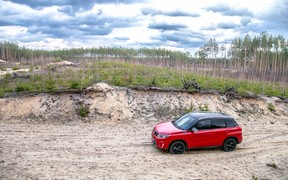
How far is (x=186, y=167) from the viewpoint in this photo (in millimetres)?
12344

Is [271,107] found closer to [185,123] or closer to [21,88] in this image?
[185,123]

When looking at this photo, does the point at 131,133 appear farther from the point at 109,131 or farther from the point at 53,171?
the point at 53,171

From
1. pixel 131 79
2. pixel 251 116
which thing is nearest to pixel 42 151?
pixel 131 79

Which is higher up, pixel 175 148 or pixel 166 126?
pixel 166 126

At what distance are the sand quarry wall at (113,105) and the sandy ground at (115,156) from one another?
1.34 metres

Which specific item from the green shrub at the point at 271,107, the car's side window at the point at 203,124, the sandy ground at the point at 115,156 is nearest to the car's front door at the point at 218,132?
the car's side window at the point at 203,124

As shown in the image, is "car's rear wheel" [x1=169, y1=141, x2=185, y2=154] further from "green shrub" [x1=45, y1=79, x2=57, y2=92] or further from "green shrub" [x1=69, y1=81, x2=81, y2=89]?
"green shrub" [x1=45, y1=79, x2=57, y2=92]

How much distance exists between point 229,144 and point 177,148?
3189 mm

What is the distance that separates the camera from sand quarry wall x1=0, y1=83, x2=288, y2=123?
19.5m

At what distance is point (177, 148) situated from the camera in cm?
1384

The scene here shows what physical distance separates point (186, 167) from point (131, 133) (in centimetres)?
599

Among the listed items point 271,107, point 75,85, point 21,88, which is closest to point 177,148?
point 75,85

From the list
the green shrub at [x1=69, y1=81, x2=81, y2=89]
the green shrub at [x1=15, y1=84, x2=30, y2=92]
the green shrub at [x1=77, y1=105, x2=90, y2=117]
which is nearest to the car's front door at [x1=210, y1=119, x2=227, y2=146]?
the green shrub at [x1=77, y1=105, x2=90, y2=117]

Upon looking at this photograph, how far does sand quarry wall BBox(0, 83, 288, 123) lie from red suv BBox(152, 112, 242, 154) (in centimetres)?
640
